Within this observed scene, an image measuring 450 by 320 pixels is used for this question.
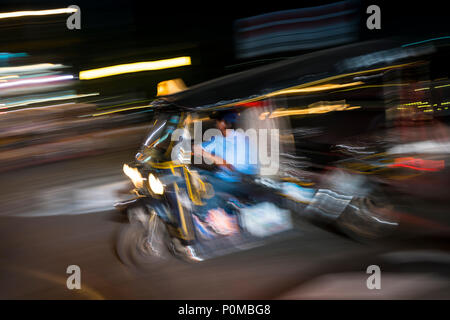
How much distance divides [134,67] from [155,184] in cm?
2004

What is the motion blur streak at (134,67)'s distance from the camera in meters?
21.7

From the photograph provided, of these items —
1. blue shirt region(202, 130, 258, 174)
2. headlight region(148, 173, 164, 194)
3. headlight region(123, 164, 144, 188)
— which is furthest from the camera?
headlight region(123, 164, 144, 188)

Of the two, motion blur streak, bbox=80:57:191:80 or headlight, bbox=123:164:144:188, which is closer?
headlight, bbox=123:164:144:188

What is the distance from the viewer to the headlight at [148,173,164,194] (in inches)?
137

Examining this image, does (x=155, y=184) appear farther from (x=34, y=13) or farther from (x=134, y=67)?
(x=34, y=13)

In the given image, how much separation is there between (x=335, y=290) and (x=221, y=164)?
1.34m

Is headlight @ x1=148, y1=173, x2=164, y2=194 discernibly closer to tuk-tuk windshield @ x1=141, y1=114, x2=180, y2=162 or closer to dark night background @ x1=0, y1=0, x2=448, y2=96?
tuk-tuk windshield @ x1=141, y1=114, x2=180, y2=162

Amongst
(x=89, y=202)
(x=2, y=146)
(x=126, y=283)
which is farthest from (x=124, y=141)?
(x=126, y=283)

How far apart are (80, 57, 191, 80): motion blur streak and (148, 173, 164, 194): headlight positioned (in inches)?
752

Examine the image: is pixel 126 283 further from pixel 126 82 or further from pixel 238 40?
pixel 238 40

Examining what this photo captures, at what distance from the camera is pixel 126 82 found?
67.0ft

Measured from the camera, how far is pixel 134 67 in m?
22.2

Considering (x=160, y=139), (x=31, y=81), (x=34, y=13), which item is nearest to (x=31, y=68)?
(x=31, y=81)

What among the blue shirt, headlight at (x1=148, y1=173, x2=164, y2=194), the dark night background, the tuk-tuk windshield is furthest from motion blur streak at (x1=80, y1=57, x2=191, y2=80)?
the blue shirt
